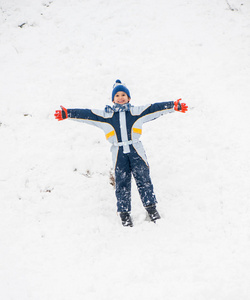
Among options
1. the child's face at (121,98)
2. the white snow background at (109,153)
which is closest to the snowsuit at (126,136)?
the child's face at (121,98)

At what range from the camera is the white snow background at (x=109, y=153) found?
3824 mm

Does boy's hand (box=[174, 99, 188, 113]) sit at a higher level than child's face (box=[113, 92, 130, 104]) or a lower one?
lower

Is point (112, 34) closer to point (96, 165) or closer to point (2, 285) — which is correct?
point (96, 165)

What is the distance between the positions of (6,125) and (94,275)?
4.38 metres

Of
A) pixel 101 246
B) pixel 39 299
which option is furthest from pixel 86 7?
pixel 39 299

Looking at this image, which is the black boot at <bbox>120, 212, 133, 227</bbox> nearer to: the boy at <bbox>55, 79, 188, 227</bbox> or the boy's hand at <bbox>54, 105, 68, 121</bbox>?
the boy at <bbox>55, 79, 188, 227</bbox>

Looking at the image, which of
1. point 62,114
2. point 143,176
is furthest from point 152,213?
point 62,114

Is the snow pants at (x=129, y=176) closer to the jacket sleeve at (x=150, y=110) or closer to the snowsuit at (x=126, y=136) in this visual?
the snowsuit at (x=126, y=136)

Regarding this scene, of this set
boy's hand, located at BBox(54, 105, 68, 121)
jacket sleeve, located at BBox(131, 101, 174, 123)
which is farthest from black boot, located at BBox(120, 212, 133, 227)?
boy's hand, located at BBox(54, 105, 68, 121)

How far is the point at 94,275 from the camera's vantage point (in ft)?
12.6

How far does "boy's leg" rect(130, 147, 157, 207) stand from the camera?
4.46m

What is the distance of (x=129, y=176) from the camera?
460 cm

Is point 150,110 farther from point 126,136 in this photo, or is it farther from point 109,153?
point 109,153

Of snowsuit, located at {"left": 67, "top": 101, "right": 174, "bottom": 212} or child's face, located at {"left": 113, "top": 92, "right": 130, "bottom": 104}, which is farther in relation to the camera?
Answer: child's face, located at {"left": 113, "top": 92, "right": 130, "bottom": 104}
